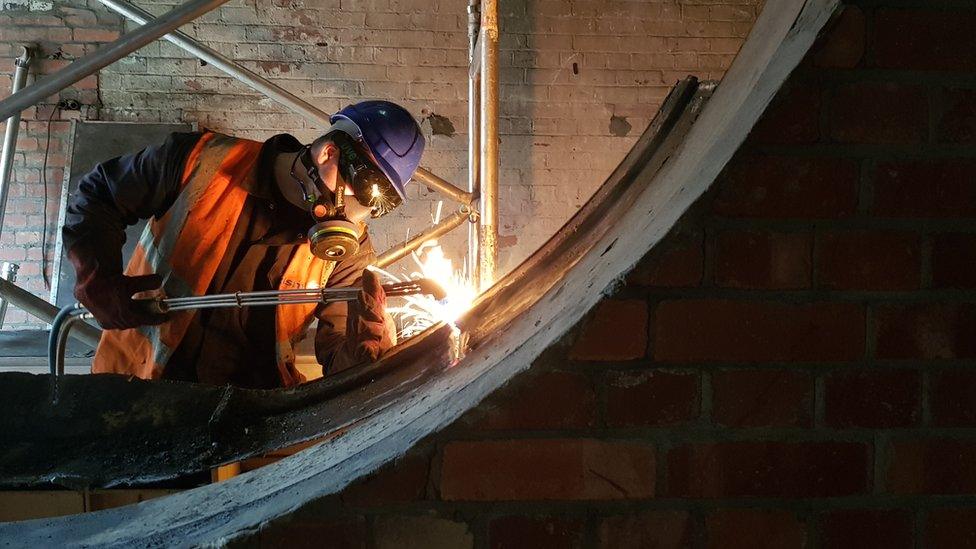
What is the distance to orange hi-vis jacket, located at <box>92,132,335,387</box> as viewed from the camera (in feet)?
7.94

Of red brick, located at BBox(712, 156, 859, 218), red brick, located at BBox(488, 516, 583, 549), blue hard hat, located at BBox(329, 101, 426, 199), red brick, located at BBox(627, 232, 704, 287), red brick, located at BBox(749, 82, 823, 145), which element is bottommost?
red brick, located at BBox(488, 516, 583, 549)

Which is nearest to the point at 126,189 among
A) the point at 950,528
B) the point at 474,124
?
the point at 474,124

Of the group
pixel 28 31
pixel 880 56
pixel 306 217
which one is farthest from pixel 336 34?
pixel 880 56

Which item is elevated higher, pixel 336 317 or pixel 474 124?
pixel 474 124

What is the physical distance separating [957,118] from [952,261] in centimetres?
17

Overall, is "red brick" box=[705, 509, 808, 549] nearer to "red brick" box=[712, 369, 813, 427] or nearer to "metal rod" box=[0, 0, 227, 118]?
"red brick" box=[712, 369, 813, 427]

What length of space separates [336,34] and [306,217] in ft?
7.63

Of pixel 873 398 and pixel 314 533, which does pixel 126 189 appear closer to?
pixel 314 533

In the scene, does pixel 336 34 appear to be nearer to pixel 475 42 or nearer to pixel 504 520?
pixel 475 42

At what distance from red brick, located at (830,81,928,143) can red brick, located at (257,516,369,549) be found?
2.48ft

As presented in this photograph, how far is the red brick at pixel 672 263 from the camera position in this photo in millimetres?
850

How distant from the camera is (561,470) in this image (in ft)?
2.84

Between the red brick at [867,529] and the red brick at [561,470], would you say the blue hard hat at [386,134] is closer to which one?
the red brick at [561,470]

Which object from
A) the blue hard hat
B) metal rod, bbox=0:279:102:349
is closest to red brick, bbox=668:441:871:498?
the blue hard hat
